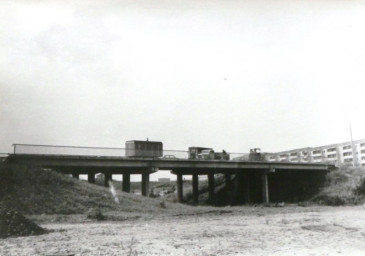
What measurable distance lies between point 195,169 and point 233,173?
7.51 meters

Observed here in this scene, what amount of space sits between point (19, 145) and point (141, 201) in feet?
35.6

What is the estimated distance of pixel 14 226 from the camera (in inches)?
606

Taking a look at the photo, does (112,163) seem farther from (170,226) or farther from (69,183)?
(170,226)

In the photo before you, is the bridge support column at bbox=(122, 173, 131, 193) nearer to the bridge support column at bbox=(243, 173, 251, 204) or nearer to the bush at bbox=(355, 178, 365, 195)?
the bridge support column at bbox=(243, 173, 251, 204)

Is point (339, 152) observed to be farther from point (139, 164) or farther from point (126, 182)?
point (139, 164)

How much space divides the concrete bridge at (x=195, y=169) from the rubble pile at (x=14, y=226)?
1400 centimetres

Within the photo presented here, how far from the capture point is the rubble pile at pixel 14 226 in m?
15.0

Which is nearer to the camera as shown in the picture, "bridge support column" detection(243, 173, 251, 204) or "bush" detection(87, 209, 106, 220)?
"bush" detection(87, 209, 106, 220)

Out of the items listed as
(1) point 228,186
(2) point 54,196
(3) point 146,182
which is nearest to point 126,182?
(3) point 146,182

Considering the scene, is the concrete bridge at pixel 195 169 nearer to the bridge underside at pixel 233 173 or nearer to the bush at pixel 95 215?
the bridge underside at pixel 233 173

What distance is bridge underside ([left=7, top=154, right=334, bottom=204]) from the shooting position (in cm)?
3769

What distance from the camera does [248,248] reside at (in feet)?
41.0

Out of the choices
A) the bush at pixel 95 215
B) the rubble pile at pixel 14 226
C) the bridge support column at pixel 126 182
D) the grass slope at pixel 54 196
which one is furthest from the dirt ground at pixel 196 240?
the bridge support column at pixel 126 182

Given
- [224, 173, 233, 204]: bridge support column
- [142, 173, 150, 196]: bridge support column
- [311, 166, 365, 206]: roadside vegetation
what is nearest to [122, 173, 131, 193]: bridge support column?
[142, 173, 150, 196]: bridge support column
